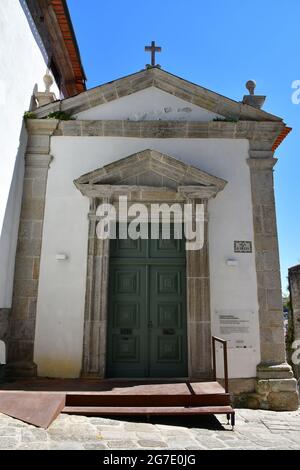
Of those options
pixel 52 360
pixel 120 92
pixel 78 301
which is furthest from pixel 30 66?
pixel 52 360

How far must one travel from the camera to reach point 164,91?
6.73 m

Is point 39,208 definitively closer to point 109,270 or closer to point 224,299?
point 109,270

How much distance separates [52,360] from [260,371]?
10.6 ft

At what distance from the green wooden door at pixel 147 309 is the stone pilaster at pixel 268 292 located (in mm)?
1239

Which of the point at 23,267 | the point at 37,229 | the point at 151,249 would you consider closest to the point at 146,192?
the point at 151,249

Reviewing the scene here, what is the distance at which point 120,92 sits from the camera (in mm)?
6629

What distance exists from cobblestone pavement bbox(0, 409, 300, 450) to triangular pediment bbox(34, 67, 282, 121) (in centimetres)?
499

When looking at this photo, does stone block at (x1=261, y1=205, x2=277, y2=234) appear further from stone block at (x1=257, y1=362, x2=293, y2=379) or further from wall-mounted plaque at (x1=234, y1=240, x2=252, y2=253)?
stone block at (x1=257, y1=362, x2=293, y2=379)

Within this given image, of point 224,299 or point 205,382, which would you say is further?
point 224,299

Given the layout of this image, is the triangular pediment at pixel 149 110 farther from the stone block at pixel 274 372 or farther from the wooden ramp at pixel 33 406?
the wooden ramp at pixel 33 406

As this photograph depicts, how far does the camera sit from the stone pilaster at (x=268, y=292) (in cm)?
539

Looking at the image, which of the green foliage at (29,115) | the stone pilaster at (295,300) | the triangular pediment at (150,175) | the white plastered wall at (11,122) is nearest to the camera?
the white plastered wall at (11,122)

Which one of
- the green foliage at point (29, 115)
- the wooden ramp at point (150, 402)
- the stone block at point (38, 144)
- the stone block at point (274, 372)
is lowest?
the wooden ramp at point (150, 402)

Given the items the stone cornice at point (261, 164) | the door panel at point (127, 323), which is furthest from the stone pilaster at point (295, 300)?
the door panel at point (127, 323)
